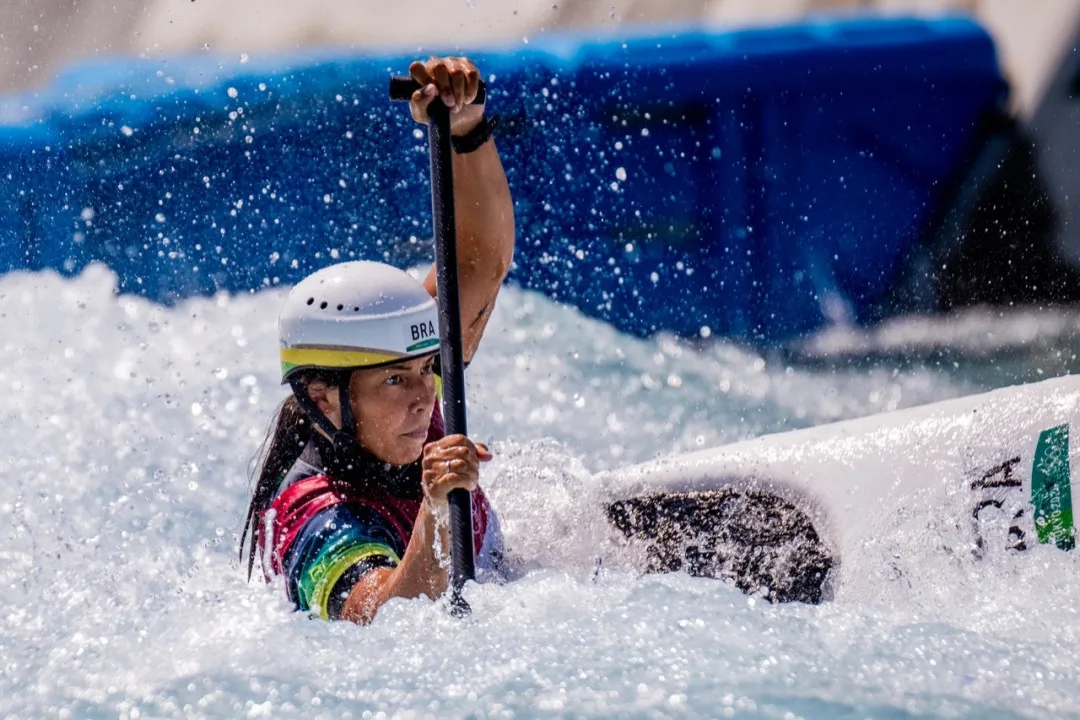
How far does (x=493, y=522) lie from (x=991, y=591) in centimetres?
99

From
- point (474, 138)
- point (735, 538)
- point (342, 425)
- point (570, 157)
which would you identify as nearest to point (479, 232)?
point (474, 138)

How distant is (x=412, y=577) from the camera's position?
6.86ft

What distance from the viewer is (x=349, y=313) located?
2367 millimetres

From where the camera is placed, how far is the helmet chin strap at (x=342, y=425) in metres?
2.32

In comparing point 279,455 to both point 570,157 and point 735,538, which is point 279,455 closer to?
point 735,538

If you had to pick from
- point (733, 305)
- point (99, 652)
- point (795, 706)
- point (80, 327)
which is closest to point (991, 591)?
point (795, 706)

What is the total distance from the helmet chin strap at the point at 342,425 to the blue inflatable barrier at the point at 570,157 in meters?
3.62

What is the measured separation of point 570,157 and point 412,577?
4.13 m

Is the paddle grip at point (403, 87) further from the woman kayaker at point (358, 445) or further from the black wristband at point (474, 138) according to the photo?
the black wristband at point (474, 138)

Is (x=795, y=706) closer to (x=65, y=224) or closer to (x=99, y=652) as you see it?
(x=99, y=652)

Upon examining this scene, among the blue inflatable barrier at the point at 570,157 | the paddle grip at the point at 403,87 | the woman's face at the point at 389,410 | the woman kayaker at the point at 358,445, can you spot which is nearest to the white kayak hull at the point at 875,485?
the woman kayaker at the point at 358,445

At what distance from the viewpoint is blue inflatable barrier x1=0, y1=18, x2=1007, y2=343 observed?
19.1ft

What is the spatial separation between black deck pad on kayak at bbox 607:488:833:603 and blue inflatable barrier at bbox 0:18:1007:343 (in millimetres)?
3174

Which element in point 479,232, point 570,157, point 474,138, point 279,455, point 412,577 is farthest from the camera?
point 570,157
